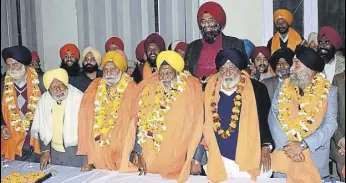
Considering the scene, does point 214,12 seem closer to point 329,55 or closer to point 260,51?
point 260,51

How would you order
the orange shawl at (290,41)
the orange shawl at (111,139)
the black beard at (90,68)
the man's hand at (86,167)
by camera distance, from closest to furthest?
the man's hand at (86,167), the orange shawl at (111,139), the black beard at (90,68), the orange shawl at (290,41)

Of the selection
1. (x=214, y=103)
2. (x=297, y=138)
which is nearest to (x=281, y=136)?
(x=297, y=138)

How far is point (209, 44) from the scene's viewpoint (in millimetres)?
4277

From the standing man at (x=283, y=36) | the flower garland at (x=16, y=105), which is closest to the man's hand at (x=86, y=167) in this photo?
the flower garland at (x=16, y=105)

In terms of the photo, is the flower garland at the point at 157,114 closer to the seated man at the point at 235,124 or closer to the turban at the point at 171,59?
the turban at the point at 171,59

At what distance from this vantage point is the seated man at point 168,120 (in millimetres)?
3299

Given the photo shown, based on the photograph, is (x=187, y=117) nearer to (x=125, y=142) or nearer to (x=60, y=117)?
(x=125, y=142)

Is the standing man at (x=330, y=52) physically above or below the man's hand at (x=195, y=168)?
above

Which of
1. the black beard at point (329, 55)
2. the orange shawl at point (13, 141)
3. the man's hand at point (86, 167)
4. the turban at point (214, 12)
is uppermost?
the turban at point (214, 12)

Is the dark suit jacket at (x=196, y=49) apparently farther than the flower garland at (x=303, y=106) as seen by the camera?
Yes

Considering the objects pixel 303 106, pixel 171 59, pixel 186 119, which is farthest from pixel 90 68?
pixel 303 106

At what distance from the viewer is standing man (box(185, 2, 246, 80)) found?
420 centimetres

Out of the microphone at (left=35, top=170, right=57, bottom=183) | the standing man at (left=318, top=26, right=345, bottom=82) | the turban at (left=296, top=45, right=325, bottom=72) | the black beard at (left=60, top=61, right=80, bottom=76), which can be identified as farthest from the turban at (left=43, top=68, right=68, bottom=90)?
the standing man at (left=318, top=26, right=345, bottom=82)

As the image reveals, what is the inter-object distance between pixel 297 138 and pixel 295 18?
372 cm
